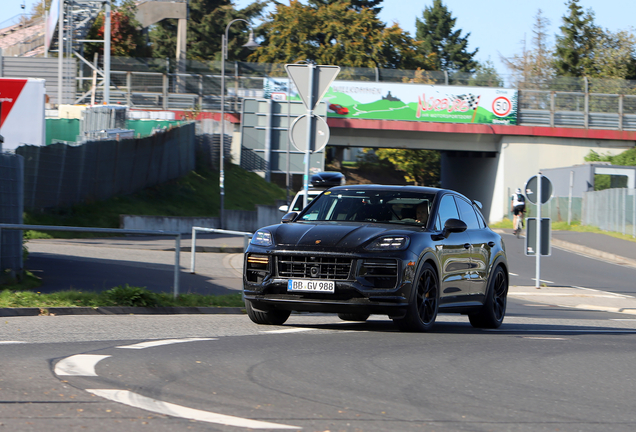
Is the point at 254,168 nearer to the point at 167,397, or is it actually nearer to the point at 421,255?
the point at 421,255

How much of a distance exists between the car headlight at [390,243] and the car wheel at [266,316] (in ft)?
5.25

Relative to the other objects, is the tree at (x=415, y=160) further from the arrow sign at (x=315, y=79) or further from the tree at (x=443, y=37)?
the arrow sign at (x=315, y=79)

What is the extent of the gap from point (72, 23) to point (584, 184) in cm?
2810

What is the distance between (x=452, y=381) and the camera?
261 inches

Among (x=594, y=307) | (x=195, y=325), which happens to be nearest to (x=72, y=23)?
(x=594, y=307)

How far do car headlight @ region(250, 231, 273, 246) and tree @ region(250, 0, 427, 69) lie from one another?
2549 inches

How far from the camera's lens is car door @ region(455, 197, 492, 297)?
1106cm

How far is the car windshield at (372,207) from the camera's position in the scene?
33.5 feet

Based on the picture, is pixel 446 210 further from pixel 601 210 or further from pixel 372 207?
pixel 601 210

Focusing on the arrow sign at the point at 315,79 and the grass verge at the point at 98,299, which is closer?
the grass verge at the point at 98,299

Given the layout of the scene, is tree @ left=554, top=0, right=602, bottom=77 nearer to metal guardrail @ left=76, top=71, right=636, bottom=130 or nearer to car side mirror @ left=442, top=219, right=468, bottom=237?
metal guardrail @ left=76, top=71, right=636, bottom=130

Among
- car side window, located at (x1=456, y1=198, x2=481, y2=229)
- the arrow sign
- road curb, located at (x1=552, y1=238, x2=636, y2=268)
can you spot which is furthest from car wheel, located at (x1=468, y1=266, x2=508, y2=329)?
road curb, located at (x1=552, y1=238, x2=636, y2=268)

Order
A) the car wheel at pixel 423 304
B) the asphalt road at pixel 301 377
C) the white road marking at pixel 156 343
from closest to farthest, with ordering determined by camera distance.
A: the asphalt road at pixel 301 377 < the white road marking at pixel 156 343 < the car wheel at pixel 423 304

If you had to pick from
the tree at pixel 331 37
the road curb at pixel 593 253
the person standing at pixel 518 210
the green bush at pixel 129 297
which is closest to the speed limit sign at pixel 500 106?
the tree at pixel 331 37
